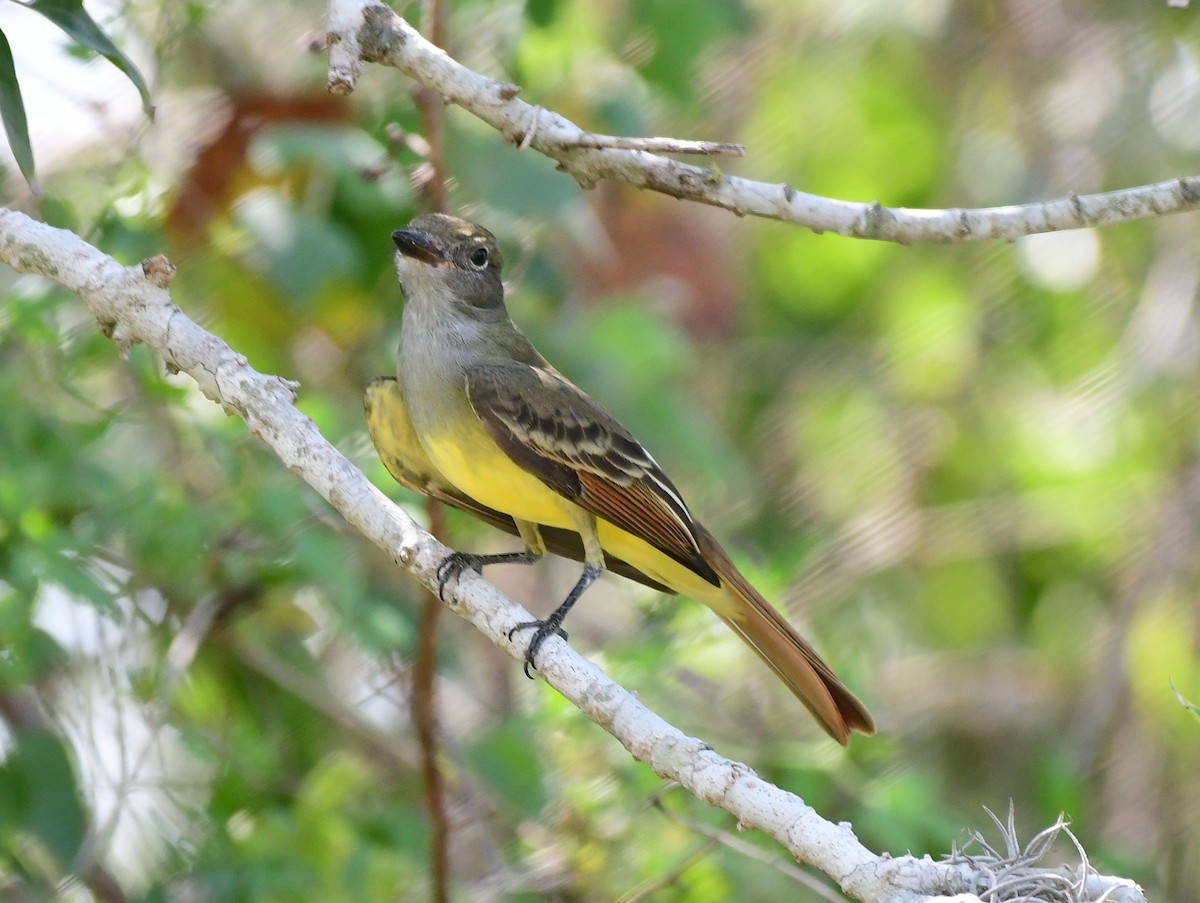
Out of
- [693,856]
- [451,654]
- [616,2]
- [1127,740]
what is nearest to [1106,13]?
[616,2]

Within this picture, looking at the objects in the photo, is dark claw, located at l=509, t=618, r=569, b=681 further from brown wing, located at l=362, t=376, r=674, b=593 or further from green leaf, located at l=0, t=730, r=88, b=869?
green leaf, located at l=0, t=730, r=88, b=869

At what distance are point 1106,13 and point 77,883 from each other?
6176 millimetres

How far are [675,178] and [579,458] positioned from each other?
103cm

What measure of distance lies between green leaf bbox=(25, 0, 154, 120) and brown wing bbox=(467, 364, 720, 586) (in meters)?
1.12

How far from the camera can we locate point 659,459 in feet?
18.1

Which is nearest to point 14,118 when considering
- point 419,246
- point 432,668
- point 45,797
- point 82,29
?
Answer: point 82,29

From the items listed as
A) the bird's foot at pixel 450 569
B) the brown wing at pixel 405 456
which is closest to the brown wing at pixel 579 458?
the brown wing at pixel 405 456

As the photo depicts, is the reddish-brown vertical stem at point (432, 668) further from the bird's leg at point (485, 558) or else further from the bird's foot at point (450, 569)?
the bird's foot at point (450, 569)

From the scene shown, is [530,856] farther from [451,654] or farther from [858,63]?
[858,63]

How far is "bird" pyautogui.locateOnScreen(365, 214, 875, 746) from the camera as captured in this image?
356 centimetres

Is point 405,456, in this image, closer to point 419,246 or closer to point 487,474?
point 487,474

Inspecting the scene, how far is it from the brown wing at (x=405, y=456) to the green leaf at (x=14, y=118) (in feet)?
3.86

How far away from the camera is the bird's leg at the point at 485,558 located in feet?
10.3

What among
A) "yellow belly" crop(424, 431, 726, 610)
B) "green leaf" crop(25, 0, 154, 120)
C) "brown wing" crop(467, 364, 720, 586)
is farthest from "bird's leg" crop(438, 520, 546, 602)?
"green leaf" crop(25, 0, 154, 120)
